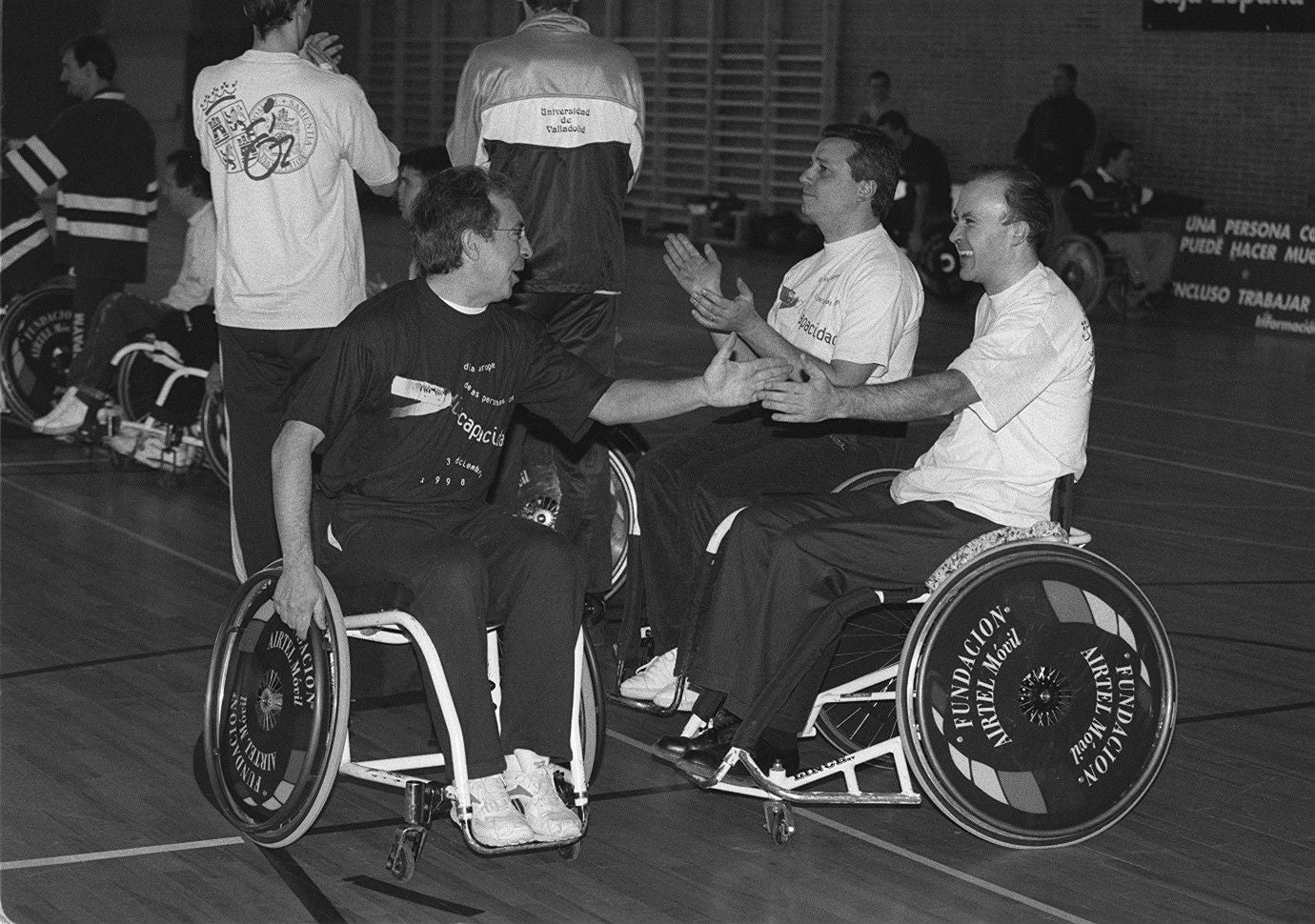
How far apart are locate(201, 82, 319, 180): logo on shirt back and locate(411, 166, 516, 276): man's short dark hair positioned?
0.90 meters

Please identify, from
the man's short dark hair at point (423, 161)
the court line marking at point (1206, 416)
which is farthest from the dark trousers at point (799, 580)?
the court line marking at point (1206, 416)

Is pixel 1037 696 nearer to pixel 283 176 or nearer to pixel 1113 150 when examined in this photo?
pixel 283 176

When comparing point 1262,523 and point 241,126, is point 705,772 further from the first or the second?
point 1262,523

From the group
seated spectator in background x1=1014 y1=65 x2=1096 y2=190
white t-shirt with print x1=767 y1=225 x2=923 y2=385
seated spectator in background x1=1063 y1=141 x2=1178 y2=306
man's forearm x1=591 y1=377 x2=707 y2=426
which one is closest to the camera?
man's forearm x1=591 y1=377 x2=707 y2=426

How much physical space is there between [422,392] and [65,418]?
404 centimetres

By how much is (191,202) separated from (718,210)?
9870 millimetres

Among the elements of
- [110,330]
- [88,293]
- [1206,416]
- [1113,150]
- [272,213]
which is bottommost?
[1206,416]

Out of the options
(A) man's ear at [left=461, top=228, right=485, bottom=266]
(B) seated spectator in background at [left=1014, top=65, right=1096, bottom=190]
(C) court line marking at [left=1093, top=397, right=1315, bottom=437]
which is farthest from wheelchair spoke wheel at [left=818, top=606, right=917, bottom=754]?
(B) seated spectator in background at [left=1014, top=65, right=1096, bottom=190]

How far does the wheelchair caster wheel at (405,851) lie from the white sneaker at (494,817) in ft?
0.31

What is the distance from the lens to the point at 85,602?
15.2 feet

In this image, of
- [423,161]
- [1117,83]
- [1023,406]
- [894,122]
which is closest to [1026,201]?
[1023,406]

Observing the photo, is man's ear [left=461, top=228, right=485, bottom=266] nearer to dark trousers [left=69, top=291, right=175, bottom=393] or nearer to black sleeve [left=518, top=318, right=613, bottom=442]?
black sleeve [left=518, top=318, right=613, bottom=442]

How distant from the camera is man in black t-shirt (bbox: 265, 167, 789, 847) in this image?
2904 mm

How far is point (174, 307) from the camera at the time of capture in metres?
6.29
